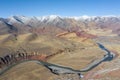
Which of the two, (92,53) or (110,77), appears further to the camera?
(92,53)

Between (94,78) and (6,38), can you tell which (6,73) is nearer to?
(94,78)

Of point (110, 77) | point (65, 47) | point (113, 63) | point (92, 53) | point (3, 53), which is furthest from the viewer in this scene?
point (65, 47)

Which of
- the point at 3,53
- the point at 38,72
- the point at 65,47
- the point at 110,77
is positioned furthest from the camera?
the point at 65,47

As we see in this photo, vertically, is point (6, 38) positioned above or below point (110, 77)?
above

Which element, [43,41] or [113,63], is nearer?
[113,63]

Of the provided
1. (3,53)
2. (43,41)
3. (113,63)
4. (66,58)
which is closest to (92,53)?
(66,58)

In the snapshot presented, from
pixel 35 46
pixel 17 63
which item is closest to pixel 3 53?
pixel 17 63

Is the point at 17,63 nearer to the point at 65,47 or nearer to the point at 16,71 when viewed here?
the point at 16,71

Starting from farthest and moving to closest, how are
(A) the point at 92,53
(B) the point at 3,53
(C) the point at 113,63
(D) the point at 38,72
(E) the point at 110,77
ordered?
(A) the point at 92,53, (B) the point at 3,53, (C) the point at 113,63, (D) the point at 38,72, (E) the point at 110,77

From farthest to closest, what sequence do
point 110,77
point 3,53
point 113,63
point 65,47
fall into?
point 65,47, point 3,53, point 113,63, point 110,77
